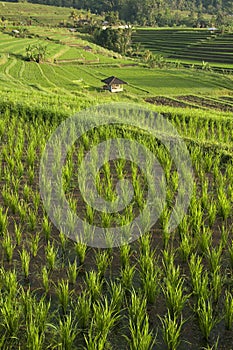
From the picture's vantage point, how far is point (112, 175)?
595cm

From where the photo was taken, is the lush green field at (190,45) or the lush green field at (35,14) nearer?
the lush green field at (190,45)

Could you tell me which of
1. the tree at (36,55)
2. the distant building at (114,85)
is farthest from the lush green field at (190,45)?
the distant building at (114,85)

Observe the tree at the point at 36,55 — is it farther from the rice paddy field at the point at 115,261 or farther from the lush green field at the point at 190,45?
the rice paddy field at the point at 115,261

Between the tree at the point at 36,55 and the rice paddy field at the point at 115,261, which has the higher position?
the tree at the point at 36,55

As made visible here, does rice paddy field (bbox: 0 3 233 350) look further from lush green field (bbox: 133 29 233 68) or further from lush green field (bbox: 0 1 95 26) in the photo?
lush green field (bbox: 0 1 95 26)

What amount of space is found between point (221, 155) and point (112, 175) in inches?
77.8

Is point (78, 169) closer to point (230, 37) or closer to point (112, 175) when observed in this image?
point (112, 175)

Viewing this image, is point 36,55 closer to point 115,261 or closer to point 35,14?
point 115,261

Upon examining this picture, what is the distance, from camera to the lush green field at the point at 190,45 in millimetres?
41938

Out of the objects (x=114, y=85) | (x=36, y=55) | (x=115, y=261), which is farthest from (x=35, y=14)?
(x=115, y=261)

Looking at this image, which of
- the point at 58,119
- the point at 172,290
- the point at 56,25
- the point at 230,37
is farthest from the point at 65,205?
the point at 56,25

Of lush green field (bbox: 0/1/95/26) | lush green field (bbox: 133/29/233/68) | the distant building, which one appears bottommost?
the distant building

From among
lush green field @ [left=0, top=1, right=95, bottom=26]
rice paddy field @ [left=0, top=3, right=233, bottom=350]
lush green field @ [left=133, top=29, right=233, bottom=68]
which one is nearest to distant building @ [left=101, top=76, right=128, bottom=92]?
rice paddy field @ [left=0, top=3, right=233, bottom=350]

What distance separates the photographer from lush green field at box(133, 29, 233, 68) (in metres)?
41.9
